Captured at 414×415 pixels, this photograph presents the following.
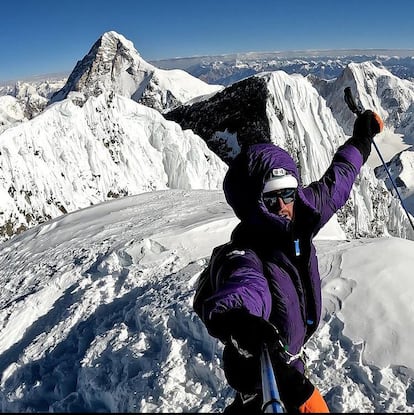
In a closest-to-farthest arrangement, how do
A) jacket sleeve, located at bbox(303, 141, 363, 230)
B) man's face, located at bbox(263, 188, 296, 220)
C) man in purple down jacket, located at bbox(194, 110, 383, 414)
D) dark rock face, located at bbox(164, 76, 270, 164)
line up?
man in purple down jacket, located at bbox(194, 110, 383, 414) < man's face, located at bbox(263, 188, 296, 220) < jacket sleeve, located at bbox(303, 141, 363, 230) < dark rock face, located at bbox(164, 76, 270, 164)

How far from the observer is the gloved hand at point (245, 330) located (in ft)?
6.69

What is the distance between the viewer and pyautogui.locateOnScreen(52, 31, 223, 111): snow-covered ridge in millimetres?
100250

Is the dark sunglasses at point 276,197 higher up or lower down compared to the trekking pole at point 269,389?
higher up

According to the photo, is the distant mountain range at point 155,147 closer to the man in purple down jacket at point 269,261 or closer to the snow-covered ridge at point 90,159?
the snow-covered ridge at point 90,159

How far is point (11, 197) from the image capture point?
24.1 metres

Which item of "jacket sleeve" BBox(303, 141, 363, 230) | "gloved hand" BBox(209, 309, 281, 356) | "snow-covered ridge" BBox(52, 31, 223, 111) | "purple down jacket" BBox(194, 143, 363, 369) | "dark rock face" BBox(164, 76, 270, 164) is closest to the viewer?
"gloved hand" BBox(209, 309, 281, 356)

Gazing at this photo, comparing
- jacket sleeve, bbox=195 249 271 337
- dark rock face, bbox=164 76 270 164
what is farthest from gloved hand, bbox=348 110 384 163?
dark rock face, bbox=164 76 270 164

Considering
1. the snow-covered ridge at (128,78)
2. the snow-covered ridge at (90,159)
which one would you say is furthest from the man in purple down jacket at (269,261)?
the snow-covered ridge at (128,78)

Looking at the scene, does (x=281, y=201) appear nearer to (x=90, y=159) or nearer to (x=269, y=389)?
(x=269, y=389)

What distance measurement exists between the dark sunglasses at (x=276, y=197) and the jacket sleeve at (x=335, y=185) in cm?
34

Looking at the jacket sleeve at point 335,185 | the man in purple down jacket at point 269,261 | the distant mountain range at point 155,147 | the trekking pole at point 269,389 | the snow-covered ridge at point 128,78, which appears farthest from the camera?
the snow-covered ridge at point 128,78

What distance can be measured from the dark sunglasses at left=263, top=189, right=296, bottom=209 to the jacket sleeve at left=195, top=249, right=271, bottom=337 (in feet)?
1.09

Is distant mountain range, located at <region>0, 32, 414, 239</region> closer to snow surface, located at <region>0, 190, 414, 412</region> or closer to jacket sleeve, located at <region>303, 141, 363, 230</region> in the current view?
snow surface, located at <region>0, 190, 414, 412</region>

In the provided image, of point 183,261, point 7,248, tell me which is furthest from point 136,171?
point 183,261
